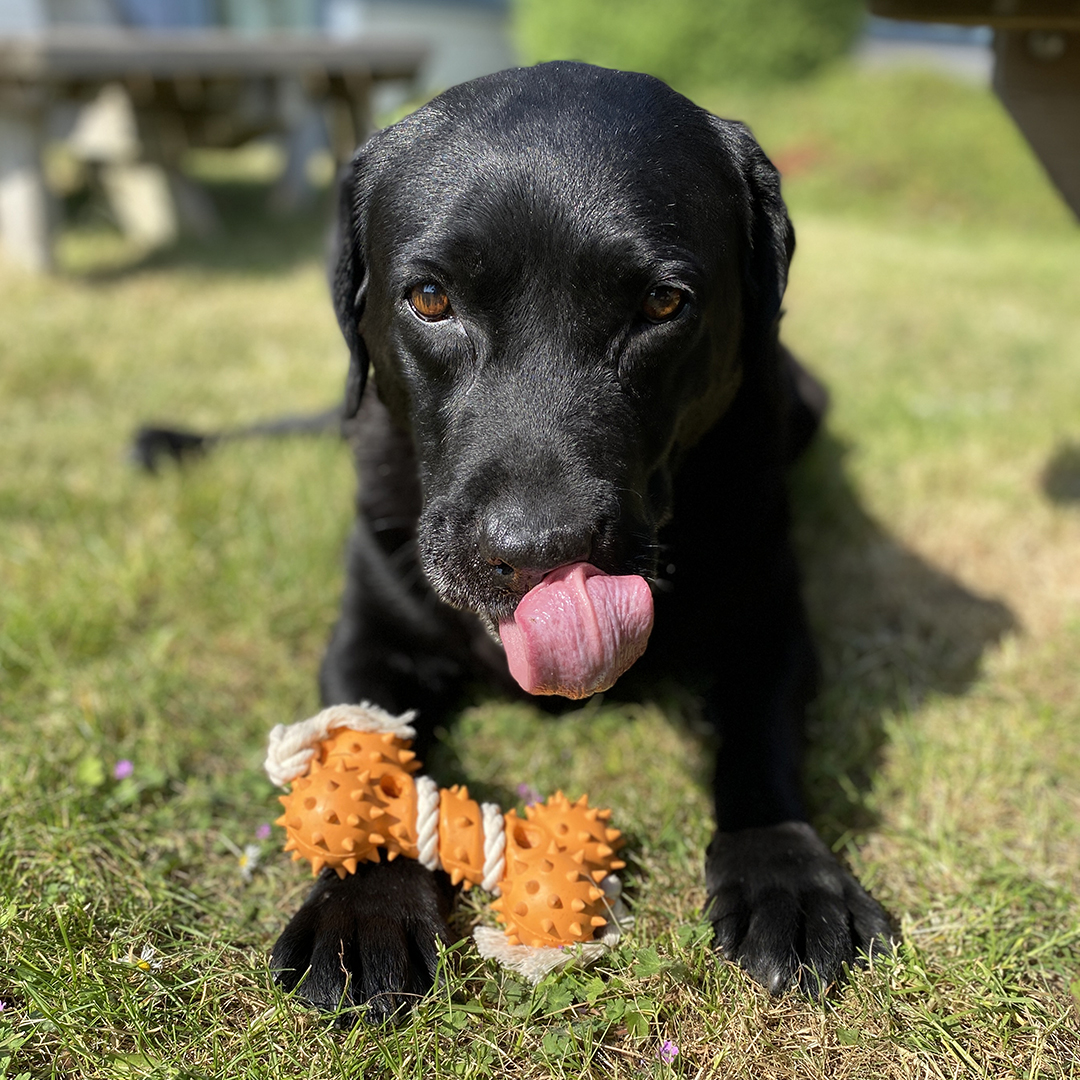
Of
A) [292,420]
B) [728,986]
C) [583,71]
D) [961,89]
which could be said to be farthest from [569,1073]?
[961,89]

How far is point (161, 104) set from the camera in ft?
24.0

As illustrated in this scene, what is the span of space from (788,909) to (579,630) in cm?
61

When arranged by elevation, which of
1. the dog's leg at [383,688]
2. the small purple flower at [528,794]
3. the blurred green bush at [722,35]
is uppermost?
the dog's leg at [383,688]

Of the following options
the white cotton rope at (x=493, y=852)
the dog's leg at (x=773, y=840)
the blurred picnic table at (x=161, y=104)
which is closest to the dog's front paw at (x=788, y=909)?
the dog's leg at (x=773, y=840)

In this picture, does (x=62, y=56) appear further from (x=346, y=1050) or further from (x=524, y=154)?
(x=346, y=1050)

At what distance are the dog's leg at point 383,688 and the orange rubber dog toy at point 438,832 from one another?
0.06m

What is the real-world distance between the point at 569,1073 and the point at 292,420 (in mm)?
2824

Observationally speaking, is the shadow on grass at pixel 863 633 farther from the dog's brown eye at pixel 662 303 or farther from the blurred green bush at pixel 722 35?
the blurred green bush at pixel 722 35

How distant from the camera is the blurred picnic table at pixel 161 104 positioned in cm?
573

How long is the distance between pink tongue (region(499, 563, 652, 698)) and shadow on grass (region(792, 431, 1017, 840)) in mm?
744

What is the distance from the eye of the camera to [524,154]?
A: 64.4 inches

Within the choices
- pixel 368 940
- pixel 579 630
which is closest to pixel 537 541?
pixel 579 630

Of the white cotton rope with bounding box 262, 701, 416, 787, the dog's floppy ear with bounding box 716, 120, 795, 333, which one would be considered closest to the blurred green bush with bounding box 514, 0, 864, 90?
the dog's floppy ear with bounding box 716, 120, 795, 333

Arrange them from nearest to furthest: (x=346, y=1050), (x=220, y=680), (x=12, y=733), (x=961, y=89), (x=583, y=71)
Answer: (x=346, y=1050)
(x=583, y=71)
(x=12, y=733)
(x=220, y=680)
(x=961, y=89)
